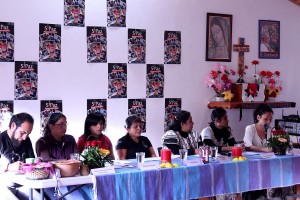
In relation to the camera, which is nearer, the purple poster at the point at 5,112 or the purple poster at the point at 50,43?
the purple poster at the point at 5,112

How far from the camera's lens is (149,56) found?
5387 millimetres

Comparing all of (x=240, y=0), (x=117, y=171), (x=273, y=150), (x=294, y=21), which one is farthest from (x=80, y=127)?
(x=294, y=21)

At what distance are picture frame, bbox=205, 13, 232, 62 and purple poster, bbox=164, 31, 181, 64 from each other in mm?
402

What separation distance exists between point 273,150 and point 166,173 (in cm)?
128

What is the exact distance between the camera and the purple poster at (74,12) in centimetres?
487

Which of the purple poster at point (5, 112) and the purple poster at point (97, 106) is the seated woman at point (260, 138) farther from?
the purple poster at point (5, 112)

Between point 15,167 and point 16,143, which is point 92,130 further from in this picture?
point 15,167

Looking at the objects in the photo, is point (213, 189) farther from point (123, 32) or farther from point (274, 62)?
point (274, 62)

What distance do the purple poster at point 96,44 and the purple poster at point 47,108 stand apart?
55 cm

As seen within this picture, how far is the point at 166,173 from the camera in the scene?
3.65 metres

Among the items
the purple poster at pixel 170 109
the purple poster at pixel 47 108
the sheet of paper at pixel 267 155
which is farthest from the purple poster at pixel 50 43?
the sheet of paper at pixel 267 155

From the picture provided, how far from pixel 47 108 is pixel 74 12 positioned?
986mm

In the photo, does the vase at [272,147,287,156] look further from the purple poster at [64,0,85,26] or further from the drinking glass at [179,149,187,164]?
the purple poster at [64,0,85,26]

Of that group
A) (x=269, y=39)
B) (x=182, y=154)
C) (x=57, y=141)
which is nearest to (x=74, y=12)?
(x=57, y=141)
